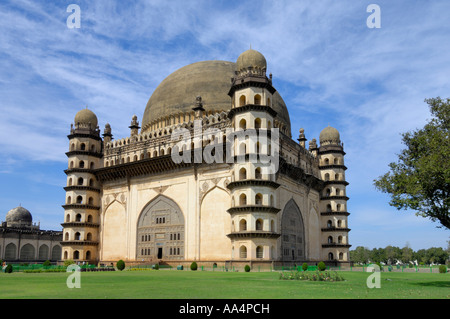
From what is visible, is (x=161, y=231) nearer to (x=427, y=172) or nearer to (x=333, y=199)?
(x=333, y=199)

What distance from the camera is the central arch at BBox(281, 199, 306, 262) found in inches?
1693

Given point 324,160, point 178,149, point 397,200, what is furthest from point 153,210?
point 397,200

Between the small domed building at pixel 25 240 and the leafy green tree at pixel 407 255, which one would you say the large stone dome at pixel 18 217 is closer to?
the small domed building at pixel 25 240

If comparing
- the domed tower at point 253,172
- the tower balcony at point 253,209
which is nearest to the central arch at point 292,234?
the domed tower at point 253,172

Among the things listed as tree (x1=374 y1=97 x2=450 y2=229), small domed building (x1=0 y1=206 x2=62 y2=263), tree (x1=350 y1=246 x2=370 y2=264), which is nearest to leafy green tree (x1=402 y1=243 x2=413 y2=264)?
tree (x1=350 y1=246 x2=370 y2=264)

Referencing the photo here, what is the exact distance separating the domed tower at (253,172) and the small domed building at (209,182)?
0.31ft

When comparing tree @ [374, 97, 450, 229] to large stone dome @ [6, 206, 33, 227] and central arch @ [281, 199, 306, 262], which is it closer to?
central arch @ [281, 199, 306, 262]

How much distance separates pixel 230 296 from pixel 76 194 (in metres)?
41.2

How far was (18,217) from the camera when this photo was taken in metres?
78.9

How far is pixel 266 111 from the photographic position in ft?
126

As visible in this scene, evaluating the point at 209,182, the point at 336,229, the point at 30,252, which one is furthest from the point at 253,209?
Result: the point at 30,252

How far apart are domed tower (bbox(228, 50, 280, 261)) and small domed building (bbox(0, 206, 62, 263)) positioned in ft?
148
